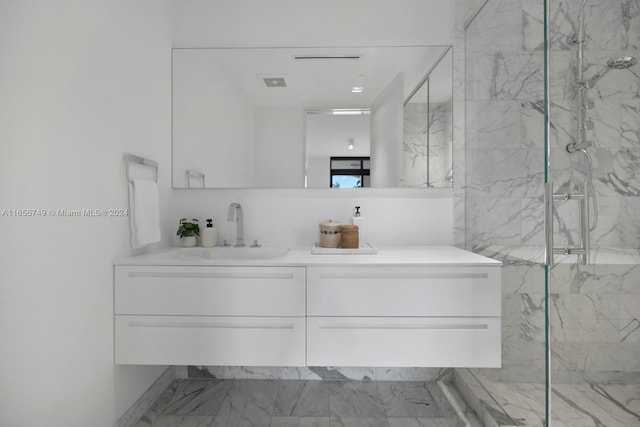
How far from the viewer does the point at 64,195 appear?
4.13ft

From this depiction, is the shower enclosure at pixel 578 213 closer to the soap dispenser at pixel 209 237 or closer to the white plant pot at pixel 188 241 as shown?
the soap dispenser at pixel 209 237

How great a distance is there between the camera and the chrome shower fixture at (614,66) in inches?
43.4

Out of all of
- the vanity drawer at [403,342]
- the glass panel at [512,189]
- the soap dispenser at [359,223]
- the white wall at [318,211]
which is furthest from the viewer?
the white wall at [318,211]

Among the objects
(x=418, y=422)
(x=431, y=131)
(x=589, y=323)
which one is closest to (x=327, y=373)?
(x=418, y=422)

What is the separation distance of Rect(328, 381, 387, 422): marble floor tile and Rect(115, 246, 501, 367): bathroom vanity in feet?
1.57

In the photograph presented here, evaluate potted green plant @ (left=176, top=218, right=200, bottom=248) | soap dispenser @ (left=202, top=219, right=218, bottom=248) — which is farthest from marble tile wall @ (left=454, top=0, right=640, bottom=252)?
potted green plant @ (left=176, top=218, right=200, bottom=248)

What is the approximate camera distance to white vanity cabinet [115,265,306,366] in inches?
58.7

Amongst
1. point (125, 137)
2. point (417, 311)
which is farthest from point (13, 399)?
point (417, 311)

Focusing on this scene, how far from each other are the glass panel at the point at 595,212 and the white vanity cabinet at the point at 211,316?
1.01 m

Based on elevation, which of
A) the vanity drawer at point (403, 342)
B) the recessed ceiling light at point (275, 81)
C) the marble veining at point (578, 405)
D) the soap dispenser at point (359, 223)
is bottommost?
the marble veining at point (578, 405)

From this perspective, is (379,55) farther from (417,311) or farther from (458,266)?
(417,311)

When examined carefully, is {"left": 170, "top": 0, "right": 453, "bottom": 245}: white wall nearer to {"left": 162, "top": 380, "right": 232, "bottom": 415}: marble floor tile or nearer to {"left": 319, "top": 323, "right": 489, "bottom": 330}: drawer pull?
{"left": 319, "top": 323, "right": 489, "bottom": 330}: drawer pull

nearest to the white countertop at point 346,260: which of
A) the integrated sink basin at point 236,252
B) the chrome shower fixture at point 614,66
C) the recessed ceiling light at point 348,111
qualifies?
the integrated sink basin at point 236,252

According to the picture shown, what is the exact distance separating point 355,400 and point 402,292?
2.66 ft
